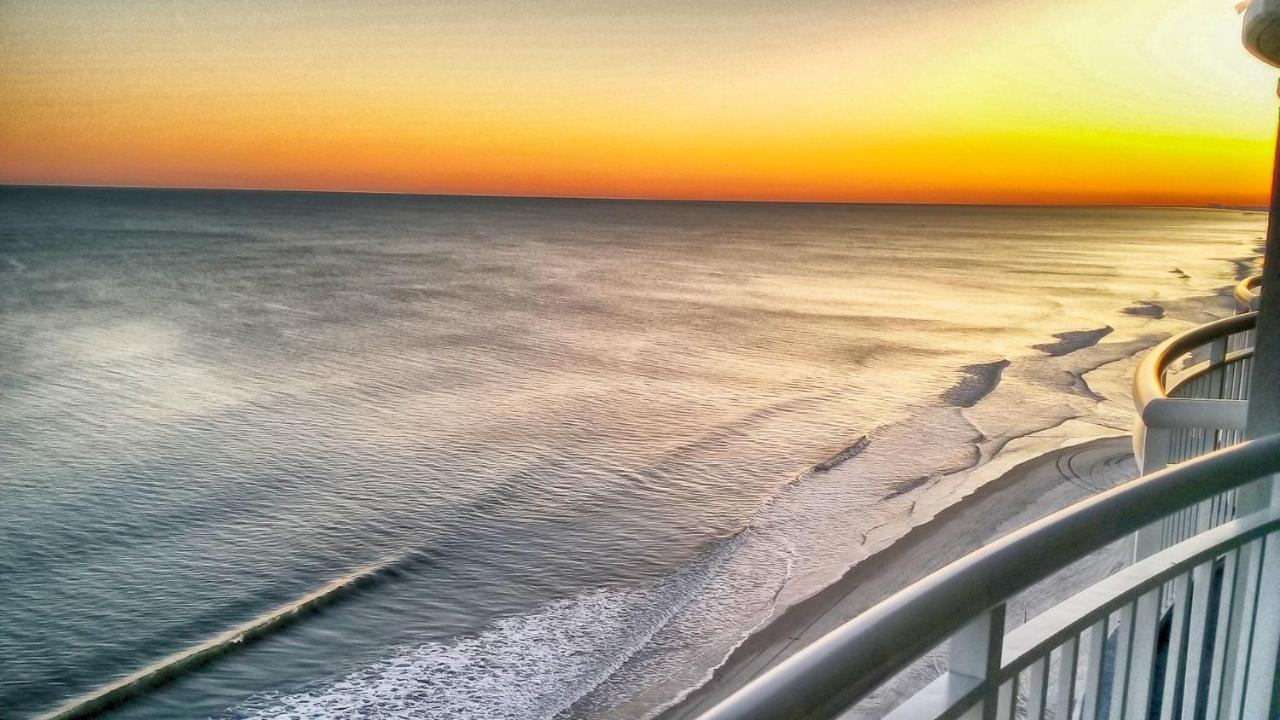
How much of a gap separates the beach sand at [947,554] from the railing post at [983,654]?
5.20 metres

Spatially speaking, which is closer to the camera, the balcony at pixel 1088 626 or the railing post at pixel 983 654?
the balcony at pixel 1088 626

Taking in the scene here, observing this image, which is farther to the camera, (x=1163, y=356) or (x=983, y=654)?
(x=1163, y=356)

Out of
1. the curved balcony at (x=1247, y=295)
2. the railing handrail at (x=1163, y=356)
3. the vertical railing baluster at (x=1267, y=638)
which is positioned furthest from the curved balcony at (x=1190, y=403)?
the curved balcony at (x=1247, y=295)

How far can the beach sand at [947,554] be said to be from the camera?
7906mm

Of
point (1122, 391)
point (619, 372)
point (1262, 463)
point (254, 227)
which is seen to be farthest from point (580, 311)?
point (254, 227)

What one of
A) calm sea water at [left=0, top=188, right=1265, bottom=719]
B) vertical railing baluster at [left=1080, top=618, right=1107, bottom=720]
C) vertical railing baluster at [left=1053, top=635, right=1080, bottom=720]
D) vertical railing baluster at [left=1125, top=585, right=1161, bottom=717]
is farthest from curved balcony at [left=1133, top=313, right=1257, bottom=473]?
calm sea water at [left=0, top=188, right=1265, bottom=719]

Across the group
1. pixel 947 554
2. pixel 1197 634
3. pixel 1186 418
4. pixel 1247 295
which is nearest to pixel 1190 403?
pixel 1186 418

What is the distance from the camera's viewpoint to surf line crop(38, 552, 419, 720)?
7.80 meters

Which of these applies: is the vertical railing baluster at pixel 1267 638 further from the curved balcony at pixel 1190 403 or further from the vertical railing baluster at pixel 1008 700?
the curved balcony at pixel 1190 403

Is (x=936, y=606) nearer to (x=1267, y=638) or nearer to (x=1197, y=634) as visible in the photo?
(x=1197, y=634)

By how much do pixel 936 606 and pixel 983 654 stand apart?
0.18 metres

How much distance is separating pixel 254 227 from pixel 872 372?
116755 millimetres

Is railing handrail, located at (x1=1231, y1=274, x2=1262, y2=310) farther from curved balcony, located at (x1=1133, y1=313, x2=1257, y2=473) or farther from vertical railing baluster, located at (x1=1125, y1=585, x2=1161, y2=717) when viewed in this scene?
vertical railing baluster, located at (x1=1125, y1=585, x2=1161, y2=717)

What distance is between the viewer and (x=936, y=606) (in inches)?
49.0
